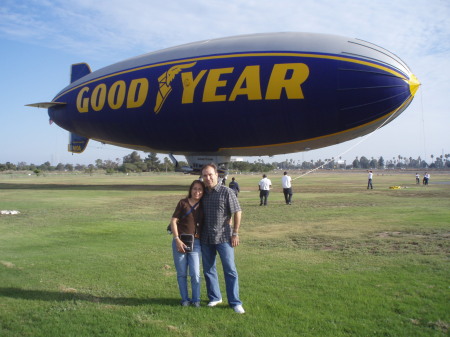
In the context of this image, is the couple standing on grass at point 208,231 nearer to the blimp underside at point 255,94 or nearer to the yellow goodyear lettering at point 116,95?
the blimp underside at point 255,94

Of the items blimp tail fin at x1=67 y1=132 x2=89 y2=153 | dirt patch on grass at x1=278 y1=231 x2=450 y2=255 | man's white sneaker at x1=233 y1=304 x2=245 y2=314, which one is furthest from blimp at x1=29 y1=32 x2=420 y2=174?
man's white sneaker at x1=233 y1=304 x2=245 y2=314

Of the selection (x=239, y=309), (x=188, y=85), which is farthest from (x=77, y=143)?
(x=239, y=309)

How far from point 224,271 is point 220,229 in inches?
24.3

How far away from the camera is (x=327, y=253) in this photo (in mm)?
8742

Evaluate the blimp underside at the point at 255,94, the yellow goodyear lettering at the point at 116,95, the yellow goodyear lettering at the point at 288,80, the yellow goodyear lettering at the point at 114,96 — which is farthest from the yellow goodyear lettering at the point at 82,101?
the yellow goodyear lettering at the point at 288,80

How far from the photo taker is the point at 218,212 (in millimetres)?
5547

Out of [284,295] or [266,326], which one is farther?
[284,295]

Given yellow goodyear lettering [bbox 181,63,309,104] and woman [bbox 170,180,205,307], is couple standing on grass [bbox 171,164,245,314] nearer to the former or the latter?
woman [bbox 170,180,205,307]

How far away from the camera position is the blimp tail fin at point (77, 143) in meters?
30.7

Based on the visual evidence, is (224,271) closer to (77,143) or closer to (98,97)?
(98,97)

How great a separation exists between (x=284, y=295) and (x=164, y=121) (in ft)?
53.7

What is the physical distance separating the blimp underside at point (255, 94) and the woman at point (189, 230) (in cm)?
1246

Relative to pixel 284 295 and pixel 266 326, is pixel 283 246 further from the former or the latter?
pixel 266 326

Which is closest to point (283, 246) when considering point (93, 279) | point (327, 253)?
point (327, 253)
